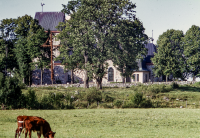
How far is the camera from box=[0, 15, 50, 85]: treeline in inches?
2657

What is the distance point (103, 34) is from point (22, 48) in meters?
25.2

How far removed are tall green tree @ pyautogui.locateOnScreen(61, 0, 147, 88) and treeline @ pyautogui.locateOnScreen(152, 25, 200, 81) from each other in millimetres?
19226

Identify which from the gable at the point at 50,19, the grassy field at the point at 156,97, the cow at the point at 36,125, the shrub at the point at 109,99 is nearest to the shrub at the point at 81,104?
the grassy field at the point at 156,97

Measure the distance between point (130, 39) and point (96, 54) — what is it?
664 cm

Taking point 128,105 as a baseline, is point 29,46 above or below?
above

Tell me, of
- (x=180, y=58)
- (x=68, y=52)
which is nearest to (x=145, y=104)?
(x=68, y=52)

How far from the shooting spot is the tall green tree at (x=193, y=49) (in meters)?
74.1

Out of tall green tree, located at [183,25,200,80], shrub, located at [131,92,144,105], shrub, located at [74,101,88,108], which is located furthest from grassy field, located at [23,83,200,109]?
tall green tree, located at [183,25,200,80]

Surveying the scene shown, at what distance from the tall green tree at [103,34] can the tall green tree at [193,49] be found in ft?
78.1

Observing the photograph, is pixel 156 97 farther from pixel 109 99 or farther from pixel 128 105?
pixel 128 105

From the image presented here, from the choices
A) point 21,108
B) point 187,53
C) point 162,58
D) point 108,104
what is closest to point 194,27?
point 187,53

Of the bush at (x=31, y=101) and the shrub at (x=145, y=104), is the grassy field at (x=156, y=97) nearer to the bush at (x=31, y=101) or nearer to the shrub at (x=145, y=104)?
the shrub at (x=145, y=104)

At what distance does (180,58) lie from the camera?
74.6 meters

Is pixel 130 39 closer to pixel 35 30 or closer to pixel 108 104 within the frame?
pixel 108 104
